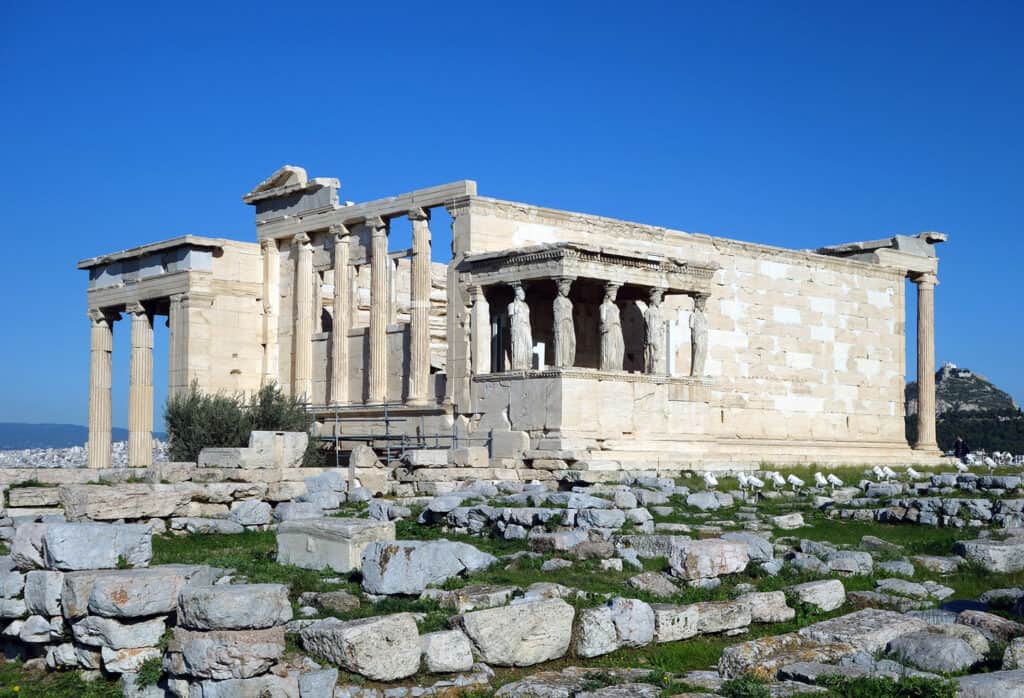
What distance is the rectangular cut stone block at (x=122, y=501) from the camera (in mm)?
14820

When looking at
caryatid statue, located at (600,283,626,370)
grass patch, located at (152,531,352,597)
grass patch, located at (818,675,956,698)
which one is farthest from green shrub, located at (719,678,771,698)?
caryatid statue, located at (600,283,626,370)

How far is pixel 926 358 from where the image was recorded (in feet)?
117

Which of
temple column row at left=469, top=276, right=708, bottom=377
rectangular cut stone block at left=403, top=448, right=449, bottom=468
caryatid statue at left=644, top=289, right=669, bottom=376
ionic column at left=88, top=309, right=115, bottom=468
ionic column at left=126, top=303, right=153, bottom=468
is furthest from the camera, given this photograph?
ionic column at left=88, top=309, right=115, bottom=468

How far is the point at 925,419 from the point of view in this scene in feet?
117

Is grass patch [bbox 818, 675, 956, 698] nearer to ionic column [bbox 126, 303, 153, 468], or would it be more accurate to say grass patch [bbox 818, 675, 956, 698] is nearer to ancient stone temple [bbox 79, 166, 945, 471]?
ancient stone temple [bbox 79, 166, 945, 471]

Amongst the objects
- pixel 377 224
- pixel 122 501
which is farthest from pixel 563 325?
pixel 122 501

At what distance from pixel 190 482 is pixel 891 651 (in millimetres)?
11035

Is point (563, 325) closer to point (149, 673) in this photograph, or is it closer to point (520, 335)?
point (520, 335)

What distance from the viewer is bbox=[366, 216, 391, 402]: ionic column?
2916cm

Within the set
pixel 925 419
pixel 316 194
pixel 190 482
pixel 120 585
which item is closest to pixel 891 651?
pixel 120 585

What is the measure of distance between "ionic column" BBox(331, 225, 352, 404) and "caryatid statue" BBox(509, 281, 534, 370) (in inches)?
241

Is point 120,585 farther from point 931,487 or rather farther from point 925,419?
point 925,419

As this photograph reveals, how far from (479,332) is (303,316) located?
628 cm

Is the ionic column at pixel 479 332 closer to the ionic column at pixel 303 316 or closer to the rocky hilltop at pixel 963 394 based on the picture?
the ionic column at pixel 303 316
